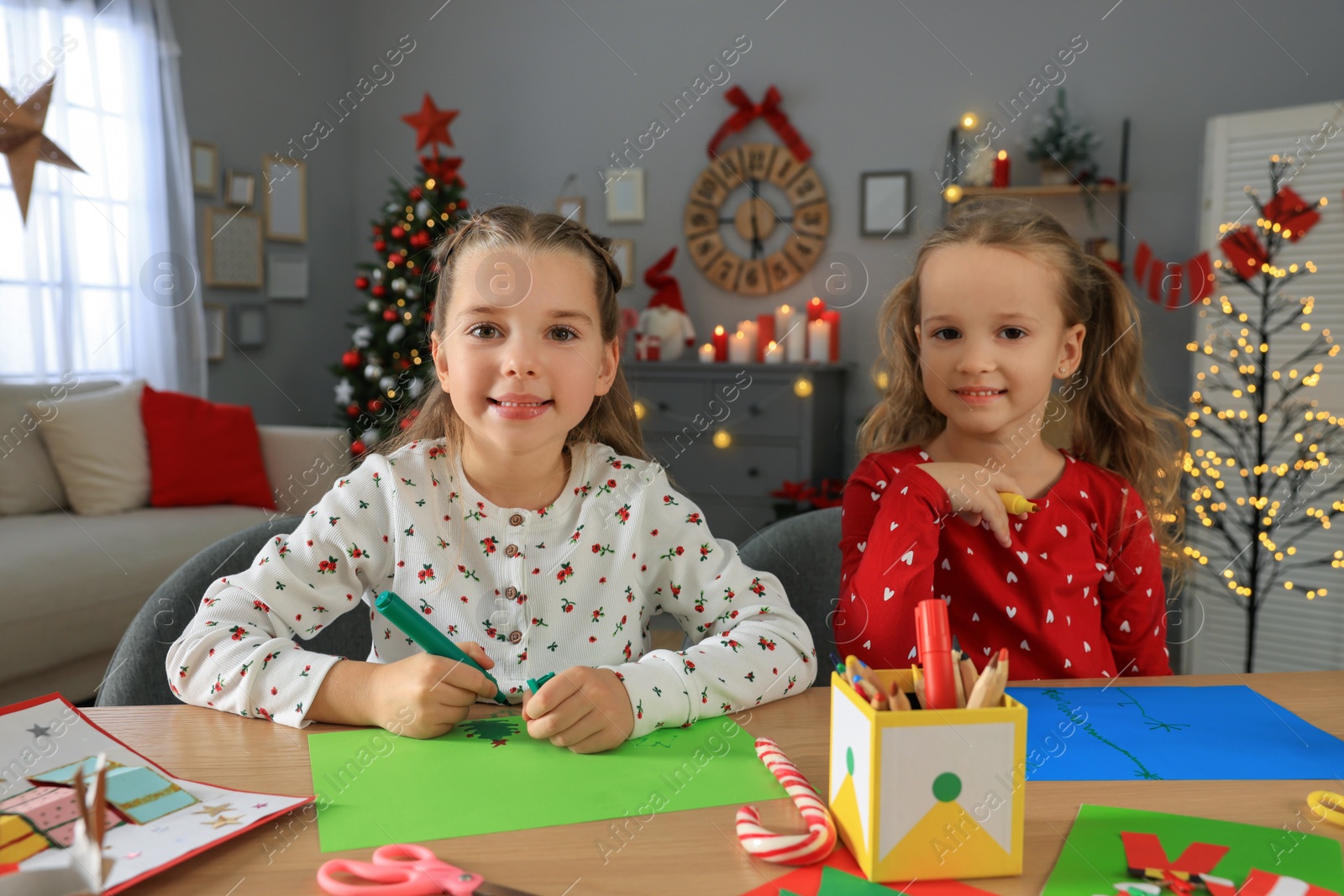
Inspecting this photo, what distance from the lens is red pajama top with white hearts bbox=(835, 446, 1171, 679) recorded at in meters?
1.12

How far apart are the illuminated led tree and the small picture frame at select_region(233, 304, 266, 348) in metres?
3.92

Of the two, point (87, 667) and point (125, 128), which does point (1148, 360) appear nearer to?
point (87, 667)

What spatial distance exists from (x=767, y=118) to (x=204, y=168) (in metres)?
2.49

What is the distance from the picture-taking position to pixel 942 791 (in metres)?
0.55

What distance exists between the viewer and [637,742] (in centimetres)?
77

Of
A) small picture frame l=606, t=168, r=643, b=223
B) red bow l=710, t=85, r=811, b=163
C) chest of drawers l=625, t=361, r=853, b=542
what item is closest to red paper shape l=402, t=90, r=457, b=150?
small picture frame l=606, t=168, r=643, b=223

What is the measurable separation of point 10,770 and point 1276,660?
3.48 meters

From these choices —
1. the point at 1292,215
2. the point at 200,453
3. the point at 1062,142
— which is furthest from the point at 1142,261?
the point at 200,453

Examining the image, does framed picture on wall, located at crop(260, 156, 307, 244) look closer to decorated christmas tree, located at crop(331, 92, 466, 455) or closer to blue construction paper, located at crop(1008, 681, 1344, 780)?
decorated christmas tree, located at crop(331, 92, 466, 455)

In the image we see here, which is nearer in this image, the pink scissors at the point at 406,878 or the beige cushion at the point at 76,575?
the pink scissors at the point at 406,878

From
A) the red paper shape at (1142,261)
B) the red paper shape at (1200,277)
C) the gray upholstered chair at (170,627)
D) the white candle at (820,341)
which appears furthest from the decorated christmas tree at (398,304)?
the gray upholstered chair at (170,627)

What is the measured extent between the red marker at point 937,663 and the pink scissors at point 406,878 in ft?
0.83

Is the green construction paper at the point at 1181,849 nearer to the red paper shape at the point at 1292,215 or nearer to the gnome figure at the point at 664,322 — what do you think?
the red paper shape at the point at 1292,215

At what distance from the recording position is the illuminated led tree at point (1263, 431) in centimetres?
293
